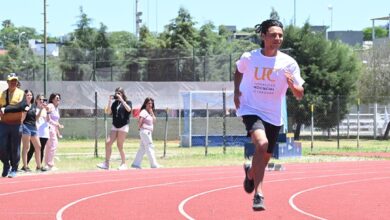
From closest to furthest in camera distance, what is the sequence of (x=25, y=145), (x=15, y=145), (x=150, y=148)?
1. (x=15, y=145)
2. (x=25, y=145)
3. (x=150, y=148)

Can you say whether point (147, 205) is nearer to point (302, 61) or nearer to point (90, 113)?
point (90, 113)

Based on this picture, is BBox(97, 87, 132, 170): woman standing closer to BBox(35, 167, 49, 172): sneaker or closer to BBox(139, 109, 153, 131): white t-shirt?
BBox(139, 109, 153, 131): white t-shirt

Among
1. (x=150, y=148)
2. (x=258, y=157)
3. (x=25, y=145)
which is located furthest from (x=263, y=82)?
(x=150, y=148)

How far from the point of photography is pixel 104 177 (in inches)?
685

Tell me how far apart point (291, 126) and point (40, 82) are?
13.4 metres

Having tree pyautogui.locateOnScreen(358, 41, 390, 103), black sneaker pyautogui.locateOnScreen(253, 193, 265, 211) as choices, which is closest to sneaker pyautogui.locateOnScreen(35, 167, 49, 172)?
black sneaker pyautogui.locateOnScreen(253, 193, 265, 211)

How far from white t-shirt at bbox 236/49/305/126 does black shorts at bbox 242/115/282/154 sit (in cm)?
5

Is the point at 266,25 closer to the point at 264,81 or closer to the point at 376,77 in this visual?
the point at 264,81

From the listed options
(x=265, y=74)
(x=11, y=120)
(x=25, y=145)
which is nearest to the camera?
(x=265, y=74)

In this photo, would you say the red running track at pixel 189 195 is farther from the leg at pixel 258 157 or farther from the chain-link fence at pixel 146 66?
the chain-link fence at pixel 146 66

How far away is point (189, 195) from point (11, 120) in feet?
15.5

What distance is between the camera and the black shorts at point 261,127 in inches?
385

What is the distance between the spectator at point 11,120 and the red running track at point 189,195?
1.72 feet

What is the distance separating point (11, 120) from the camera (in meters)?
16.7
